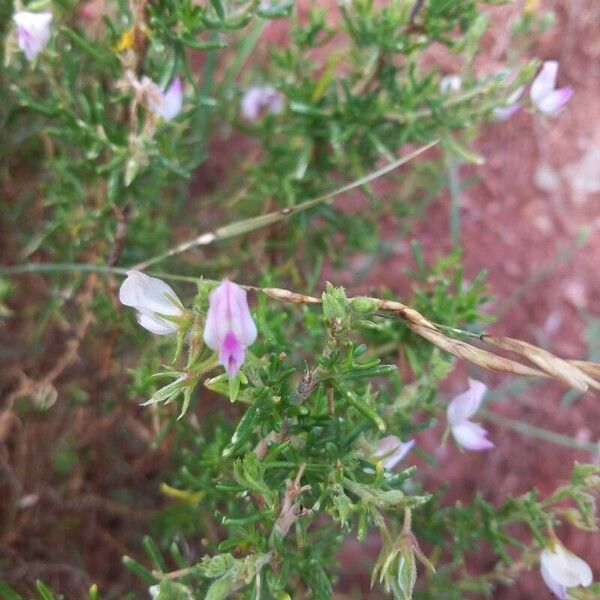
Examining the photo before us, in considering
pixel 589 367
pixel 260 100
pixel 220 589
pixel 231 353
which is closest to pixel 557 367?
pixel 589 367

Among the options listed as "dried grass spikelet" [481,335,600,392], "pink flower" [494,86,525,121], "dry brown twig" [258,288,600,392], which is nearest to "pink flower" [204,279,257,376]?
"dry brown twig" [258,288,600,392]

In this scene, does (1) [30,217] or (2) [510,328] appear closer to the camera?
(1) [30,217]

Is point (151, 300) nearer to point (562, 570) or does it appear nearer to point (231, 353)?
point (231, 353)

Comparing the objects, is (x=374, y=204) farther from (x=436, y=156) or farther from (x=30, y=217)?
(x=30, y=217)

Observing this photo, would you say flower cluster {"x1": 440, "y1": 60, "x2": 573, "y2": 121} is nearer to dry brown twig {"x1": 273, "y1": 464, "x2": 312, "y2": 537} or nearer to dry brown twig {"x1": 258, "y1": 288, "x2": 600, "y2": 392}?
dry brown twig {"x1": 258, "y1": 288, "x2": 600, "y2": 392}

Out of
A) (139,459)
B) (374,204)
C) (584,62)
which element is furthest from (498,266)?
(139,459)

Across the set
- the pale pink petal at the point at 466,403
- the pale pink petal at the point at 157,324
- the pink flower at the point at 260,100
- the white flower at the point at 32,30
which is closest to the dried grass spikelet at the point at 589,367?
the pale pink petal at the point at 466,403
